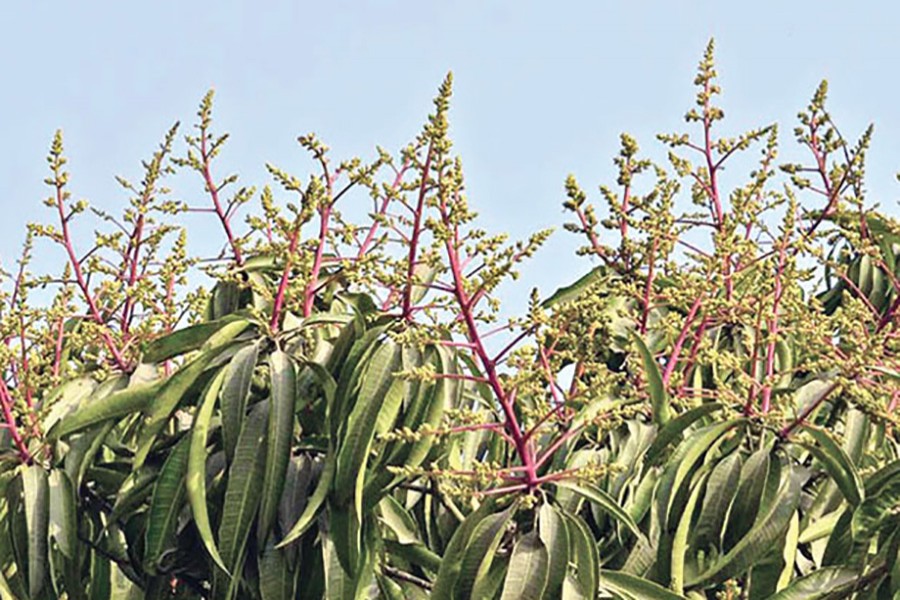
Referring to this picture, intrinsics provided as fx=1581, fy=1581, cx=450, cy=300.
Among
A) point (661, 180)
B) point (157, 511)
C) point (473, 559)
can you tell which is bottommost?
point (473, 559)

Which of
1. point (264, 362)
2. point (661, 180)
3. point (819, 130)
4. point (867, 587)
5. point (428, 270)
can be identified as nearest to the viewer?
point (867, 587)

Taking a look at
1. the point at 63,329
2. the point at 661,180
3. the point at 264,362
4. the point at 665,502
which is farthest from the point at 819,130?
the point at 63,329

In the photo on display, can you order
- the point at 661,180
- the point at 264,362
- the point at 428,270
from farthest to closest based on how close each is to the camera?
the point at 661,180, the point at 428,270, the point at 264,362

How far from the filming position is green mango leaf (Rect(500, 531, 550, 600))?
187 centimetres

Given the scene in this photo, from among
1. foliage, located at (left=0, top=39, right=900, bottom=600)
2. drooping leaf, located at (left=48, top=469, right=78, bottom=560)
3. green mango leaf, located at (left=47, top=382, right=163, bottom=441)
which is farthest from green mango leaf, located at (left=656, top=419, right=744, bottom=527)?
drooping leaf, located at (left=48, top=469, right=78, bottom=560)

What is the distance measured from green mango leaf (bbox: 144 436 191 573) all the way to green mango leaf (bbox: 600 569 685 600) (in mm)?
556

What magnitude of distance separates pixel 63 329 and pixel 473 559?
950 mm

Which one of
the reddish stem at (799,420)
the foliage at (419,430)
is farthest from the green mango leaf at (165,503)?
the reddish stem at (799,420)

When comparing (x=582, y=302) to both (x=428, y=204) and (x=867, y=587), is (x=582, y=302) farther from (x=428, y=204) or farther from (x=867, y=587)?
(x=867, y=587)

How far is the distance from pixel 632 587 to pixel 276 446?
1.59 feet

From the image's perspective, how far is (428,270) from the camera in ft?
7.75

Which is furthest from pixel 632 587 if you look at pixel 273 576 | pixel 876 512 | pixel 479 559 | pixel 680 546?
pixel 273 576

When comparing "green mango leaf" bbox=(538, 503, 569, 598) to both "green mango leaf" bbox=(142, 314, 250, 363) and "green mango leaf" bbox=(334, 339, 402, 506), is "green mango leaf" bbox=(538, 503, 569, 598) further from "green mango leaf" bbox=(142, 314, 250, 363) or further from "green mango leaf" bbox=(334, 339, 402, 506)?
"green mango leaf" bbox=(142, 314, 250, 363)

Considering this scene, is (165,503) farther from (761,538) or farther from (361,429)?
(761,538)
